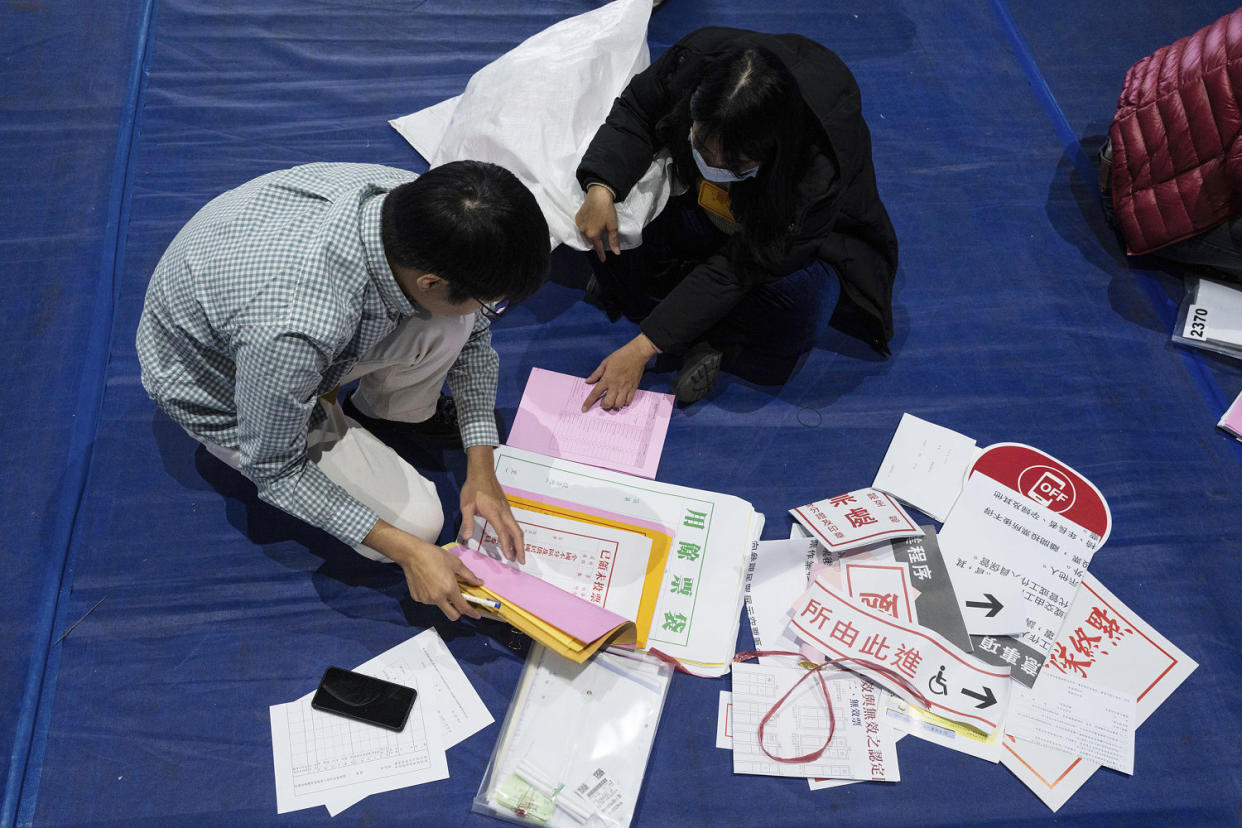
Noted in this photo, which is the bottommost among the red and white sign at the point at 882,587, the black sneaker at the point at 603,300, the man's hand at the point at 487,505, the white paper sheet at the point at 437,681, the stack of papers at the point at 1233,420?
the white paper sheet at the point at 437,681

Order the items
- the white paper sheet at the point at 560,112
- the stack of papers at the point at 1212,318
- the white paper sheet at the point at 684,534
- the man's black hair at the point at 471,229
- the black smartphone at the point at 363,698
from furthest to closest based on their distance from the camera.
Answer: the stack of papers at the point at 1212,318 → the white paper sheet at the point at 560,112 → the white paper sheet at the point at 684,534 → the black smartphone at the point at 363,698 → the man's black hair at the point at 471,229

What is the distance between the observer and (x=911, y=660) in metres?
1.40

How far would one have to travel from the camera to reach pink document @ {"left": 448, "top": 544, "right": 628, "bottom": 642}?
126 cm

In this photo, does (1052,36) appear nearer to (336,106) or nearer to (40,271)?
(336,106)

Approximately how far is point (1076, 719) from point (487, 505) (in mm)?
1059

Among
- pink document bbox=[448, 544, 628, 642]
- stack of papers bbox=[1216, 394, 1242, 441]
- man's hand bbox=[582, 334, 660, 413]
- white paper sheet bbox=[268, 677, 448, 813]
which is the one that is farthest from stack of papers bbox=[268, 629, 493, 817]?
stack of papers bbox=[1216, 394, 1242, 441]

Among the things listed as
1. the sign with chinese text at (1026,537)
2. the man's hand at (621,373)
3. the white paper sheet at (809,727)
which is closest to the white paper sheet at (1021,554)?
the sign with chinese text at (1026,537)

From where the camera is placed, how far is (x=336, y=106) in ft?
6.65

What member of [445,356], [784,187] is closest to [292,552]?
[445,356]

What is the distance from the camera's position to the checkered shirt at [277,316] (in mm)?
1007

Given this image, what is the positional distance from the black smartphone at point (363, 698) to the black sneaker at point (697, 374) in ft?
2.47

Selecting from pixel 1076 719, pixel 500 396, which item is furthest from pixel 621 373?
pixel 1076 719

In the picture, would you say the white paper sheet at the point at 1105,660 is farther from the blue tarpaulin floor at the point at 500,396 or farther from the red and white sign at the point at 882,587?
the red and white sign at the point at 882,587

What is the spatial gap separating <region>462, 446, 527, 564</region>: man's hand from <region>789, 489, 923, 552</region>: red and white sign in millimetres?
549
